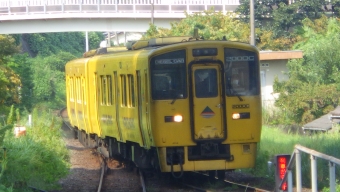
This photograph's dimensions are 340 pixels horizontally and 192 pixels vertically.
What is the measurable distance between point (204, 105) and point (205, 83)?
0.39 metres

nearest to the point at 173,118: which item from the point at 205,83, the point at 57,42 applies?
the point at 205,83

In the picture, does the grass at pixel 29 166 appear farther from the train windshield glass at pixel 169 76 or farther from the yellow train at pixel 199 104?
the train windshield glass at pixel 169 76

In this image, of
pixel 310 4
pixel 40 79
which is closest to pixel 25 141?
pixel 310 4

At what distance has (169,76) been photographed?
12117 mm

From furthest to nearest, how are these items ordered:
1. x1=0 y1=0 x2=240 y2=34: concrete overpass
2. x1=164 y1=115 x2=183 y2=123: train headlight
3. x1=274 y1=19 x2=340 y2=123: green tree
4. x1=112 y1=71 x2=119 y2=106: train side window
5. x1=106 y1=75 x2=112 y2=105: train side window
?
1. x1=0 y1=0 x2=240 y2=34: concrete overpass
2. x1=274 y1=19 x2=340 y2=123: green tree
3. x1=106 y1=75 x2=112 y2=105: train side window
4. x1=112 y1=71 x2=119 y2=106: train side window
5. x1=164 y1=115 x2=183 y2=123: train headlight

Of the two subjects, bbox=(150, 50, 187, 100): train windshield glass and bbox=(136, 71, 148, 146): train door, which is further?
bbox=(136, 71, 148, 146): train door

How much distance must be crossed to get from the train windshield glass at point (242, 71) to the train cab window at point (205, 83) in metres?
0.27

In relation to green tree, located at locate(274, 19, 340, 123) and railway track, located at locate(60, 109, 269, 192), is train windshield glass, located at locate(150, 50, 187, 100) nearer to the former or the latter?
railway track, located at locate(60, 109, 269, 192)

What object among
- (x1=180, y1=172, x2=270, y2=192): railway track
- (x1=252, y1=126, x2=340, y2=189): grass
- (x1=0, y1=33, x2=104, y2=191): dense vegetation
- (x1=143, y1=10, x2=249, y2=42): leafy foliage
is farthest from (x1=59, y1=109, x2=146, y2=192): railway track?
(x1=143, y1=10, x2=249, y2=42): leafy foliage

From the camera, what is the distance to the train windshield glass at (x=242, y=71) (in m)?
12.2

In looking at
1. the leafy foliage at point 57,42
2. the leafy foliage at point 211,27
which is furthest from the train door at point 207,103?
the leafy foliage at point 57,42

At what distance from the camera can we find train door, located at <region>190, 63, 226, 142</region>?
1202cm

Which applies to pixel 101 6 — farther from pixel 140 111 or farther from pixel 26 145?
pixel 26 145

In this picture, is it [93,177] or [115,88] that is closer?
[115,88]
